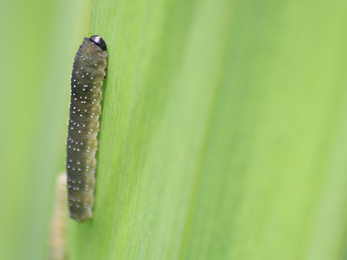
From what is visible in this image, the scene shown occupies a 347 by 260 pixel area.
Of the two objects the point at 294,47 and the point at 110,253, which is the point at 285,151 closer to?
the point at 294,47

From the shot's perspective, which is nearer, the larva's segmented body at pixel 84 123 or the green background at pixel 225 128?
the green background at pixel 225 128

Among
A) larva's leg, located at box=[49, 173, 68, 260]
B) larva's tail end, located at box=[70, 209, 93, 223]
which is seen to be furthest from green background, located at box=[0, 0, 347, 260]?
larva's leg, located at box=[49, 173, 68, 260]

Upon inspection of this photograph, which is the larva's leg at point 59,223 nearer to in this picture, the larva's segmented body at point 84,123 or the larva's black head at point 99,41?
the larva's segmented body at point 84,123

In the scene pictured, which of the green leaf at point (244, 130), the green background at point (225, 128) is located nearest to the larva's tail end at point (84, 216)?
the green background at point (225, 128)

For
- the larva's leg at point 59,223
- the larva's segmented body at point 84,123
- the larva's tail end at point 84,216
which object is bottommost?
the larva's leg at point 59,223

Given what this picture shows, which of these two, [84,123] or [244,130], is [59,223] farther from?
[244,130]

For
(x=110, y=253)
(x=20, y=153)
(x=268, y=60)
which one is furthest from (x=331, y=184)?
(x=20, y=153)
